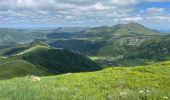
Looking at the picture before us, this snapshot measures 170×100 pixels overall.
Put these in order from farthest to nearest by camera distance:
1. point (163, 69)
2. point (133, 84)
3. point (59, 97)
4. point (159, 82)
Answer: point (163, 69), point (159, 82), point (133, 84), point (59, 97)

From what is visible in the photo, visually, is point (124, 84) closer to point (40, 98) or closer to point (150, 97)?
point (150, 97)

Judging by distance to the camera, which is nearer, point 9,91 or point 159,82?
point 9,91

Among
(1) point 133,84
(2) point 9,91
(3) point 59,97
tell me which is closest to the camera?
(3) point 59,97

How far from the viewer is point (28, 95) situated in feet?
52.9

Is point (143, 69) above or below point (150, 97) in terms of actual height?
below

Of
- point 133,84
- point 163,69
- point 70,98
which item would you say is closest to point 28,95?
point 70,98

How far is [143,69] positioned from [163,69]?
7.70 feet

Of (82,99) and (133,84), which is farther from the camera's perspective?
(133,84)

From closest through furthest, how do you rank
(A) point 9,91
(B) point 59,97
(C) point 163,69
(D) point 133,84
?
(B) point 59,97, (A) point 9,91, (D) point 133,84, (C) point 163,69

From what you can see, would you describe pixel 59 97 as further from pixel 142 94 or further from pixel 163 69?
pixel 163 69

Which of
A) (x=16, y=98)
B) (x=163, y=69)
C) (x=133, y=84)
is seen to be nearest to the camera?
(x=16, y=98)

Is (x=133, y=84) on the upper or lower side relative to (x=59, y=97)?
lower

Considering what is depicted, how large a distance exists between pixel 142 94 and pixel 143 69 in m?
22.5

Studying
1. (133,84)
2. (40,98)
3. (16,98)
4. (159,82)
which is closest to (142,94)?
(40,98)
